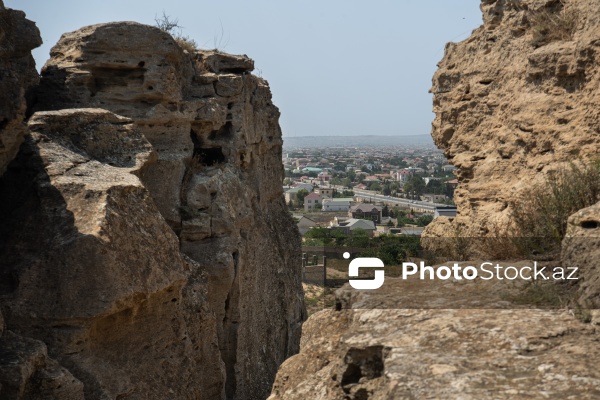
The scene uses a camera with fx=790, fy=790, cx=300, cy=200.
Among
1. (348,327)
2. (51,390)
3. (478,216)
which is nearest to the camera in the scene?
(348,327)

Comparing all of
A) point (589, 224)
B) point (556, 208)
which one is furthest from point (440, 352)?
point (556, 208)

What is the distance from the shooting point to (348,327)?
4.84 meters

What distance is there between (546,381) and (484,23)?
19.8 feet

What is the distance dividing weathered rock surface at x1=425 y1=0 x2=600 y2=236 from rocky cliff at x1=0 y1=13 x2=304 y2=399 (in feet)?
10.6

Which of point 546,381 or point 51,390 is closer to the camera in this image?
point 546,381

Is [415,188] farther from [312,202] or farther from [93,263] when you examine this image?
[93,263]

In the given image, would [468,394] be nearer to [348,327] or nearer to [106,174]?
[348,327]

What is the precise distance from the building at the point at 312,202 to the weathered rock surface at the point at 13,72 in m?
72.7

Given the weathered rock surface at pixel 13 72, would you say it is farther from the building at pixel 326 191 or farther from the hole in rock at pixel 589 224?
the building at pixel 326 191

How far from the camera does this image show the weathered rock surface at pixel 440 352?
3.45 meters

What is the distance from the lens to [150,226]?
344 inches

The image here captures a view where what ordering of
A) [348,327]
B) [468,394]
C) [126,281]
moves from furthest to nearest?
[126,281] < [348,327] < [468,394]

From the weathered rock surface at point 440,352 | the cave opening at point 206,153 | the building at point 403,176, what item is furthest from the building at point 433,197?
the weathered rock surface at point 440,352

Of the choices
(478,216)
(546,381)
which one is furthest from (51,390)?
(546,381)
